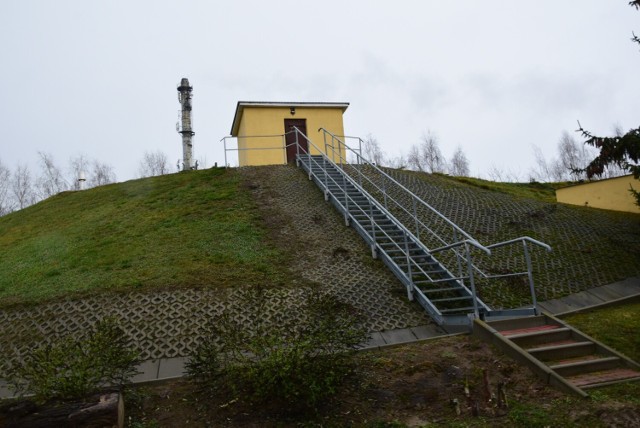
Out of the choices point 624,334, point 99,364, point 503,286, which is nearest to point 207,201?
point 503,286

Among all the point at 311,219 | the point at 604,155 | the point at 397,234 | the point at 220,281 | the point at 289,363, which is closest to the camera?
the point at 289,363

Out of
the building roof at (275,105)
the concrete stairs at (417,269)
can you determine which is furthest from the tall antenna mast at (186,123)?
the concrete stairs at (417,269)

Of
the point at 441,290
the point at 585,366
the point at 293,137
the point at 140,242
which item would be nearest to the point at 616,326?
the point at 585,366

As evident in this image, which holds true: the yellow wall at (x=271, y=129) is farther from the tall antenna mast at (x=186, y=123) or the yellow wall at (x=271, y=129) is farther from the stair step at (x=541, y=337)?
the stair step at (x=541, y=337)

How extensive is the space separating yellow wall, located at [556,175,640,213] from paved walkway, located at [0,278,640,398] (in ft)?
29.1

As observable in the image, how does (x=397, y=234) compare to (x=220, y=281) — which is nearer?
(x=220, y=281)

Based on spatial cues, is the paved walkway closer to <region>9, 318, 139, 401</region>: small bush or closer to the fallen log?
<region>9, 318, 139, 401</region>: small bush

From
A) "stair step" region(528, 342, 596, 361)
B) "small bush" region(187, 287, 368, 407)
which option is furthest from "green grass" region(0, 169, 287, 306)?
"stair step" region(528, 342, 596, 361)

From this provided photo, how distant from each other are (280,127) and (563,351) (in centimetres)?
1682

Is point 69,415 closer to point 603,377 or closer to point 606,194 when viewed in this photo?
point 603,377

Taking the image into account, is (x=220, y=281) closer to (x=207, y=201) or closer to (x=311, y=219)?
(x=311, y=219)

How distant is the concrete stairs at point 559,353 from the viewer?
5.54 metres

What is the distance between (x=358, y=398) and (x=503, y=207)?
1166cm

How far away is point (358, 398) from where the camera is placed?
5438 mm
